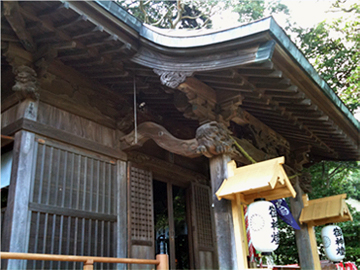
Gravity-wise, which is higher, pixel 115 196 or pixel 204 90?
pixel 204 90

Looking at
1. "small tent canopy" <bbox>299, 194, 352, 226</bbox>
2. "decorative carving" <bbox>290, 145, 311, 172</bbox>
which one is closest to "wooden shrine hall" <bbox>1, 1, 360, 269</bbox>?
"small tent canopy" <bbox>299, 194, 352, 226</bbox>

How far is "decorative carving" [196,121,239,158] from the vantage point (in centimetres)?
499

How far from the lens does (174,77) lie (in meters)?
4.63

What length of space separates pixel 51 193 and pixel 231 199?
255 cm

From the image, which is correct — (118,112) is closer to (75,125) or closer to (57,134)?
(75,125)

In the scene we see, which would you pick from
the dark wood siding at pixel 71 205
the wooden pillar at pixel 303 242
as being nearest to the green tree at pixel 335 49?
the wooden pillar at pixel 303 242

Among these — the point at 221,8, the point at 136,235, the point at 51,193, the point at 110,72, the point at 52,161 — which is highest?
the point at 221,8

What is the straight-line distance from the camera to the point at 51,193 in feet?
A: 15.6

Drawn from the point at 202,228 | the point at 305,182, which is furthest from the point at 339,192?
the point at 202,228

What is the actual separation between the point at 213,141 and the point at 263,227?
55.1 inches

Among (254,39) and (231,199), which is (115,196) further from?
(254,39)

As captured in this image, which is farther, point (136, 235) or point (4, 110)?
point (136, 235)

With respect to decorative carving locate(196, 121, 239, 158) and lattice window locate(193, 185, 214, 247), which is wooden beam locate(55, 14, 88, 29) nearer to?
decorative carving locate(196, 121, 239, 158)

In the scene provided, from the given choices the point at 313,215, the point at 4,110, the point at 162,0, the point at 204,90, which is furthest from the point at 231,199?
the point at 162,0
